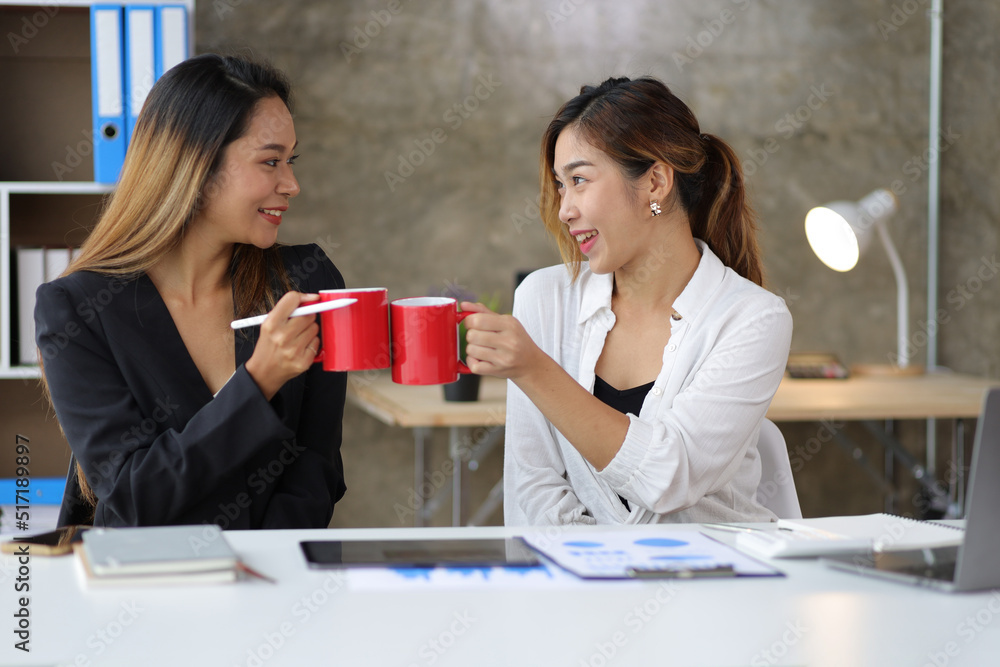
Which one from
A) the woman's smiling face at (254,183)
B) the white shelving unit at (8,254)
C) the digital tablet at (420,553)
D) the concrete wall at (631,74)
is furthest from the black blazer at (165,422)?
the concrete wall at (631,74)

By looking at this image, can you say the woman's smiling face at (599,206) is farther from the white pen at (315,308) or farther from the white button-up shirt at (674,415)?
the white pen at (315,308)

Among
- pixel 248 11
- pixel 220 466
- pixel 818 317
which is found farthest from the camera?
pixel 818 317

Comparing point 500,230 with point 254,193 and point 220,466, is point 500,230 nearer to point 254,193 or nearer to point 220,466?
point 254,193

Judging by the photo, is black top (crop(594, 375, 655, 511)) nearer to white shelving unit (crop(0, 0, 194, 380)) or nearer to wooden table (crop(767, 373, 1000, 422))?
wooden table (crop(767, 373, 1000, 422))

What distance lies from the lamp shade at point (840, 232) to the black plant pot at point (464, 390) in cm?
111

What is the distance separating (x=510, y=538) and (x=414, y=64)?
7.72 feet

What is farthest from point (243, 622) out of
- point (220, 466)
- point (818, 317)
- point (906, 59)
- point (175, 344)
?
point (906, 59)

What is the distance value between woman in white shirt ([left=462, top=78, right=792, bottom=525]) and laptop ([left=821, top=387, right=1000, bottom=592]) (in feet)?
1.29

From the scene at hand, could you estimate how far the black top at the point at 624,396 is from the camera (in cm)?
161

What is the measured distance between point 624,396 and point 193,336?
2.36 ft

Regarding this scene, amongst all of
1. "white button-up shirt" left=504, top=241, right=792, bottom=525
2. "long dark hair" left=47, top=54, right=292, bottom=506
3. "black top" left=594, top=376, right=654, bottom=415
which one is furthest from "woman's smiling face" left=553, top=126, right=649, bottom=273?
"long dark hair" left=47, top=54, right=292, bottom=506

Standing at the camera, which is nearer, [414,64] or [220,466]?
[220,466]

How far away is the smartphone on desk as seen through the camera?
1002 millimetres

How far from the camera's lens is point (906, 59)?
11.1 ft
